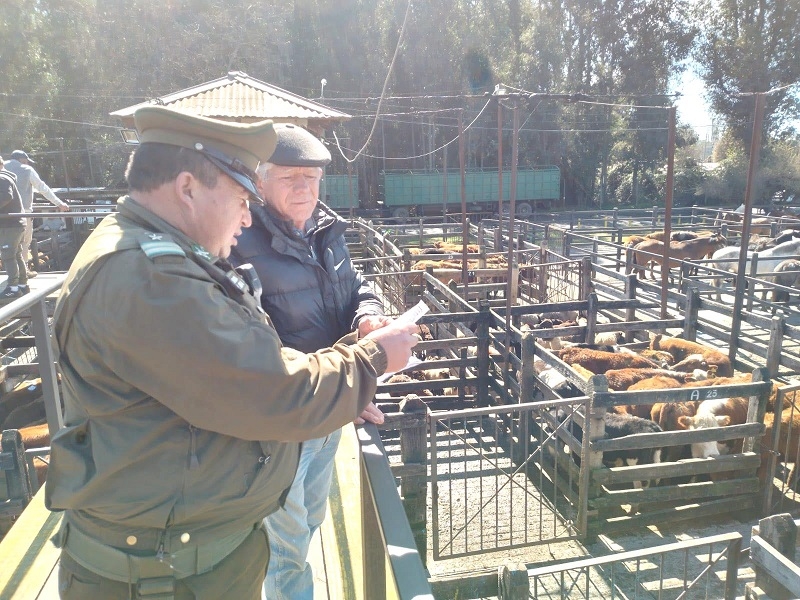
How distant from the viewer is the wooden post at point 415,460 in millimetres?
3117

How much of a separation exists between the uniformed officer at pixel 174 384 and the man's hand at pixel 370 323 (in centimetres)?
63

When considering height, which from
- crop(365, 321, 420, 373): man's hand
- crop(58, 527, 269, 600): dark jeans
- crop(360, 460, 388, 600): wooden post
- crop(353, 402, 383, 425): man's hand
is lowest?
crop(360, 460, 388, 600): wooden post

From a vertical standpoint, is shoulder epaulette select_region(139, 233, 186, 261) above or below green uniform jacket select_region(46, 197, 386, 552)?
above

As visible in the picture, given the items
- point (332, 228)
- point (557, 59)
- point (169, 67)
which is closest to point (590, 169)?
point (557, 59)

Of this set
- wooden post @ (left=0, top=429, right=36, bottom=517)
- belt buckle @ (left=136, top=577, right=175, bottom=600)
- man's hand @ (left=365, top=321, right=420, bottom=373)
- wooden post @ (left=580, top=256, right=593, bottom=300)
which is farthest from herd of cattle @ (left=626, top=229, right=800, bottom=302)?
belt buckle @ (left=136, top=577, right=175, bottom=600)

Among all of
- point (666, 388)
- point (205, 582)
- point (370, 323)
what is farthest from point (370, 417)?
point (666, 388)

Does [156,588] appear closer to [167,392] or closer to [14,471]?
[167,392]

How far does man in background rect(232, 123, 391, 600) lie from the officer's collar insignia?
0.80m

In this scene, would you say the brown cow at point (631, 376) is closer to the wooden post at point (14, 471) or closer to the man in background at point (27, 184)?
the wooden post at point (14, 471)

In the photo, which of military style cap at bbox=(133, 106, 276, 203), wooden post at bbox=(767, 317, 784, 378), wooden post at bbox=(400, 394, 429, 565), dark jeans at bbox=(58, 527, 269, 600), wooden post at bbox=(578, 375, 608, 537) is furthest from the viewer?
wooden post at bbox=(767, 317, 784, 378)

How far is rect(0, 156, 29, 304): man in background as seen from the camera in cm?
768

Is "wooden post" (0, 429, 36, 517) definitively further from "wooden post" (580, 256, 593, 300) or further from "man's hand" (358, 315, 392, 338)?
"wooden post" (580, 256, 593, 300)

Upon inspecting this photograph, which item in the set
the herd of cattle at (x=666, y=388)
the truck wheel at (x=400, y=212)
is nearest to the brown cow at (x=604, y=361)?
the herd of cattle at (x=666, y=388)

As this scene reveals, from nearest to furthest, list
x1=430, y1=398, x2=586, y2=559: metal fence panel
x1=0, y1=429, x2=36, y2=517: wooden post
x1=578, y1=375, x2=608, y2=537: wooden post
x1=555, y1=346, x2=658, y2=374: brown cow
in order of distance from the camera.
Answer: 1. x1=0, y1=429, x2=36, y2=517: wooden post
2. x1=430, y1=398, x2=586, y2=559: metal fence panel
3. x1=578, y1=375, x2=608, y2=537: wooden post
4. x1=555, y1=346, x2=658, y2=374: brown cow
